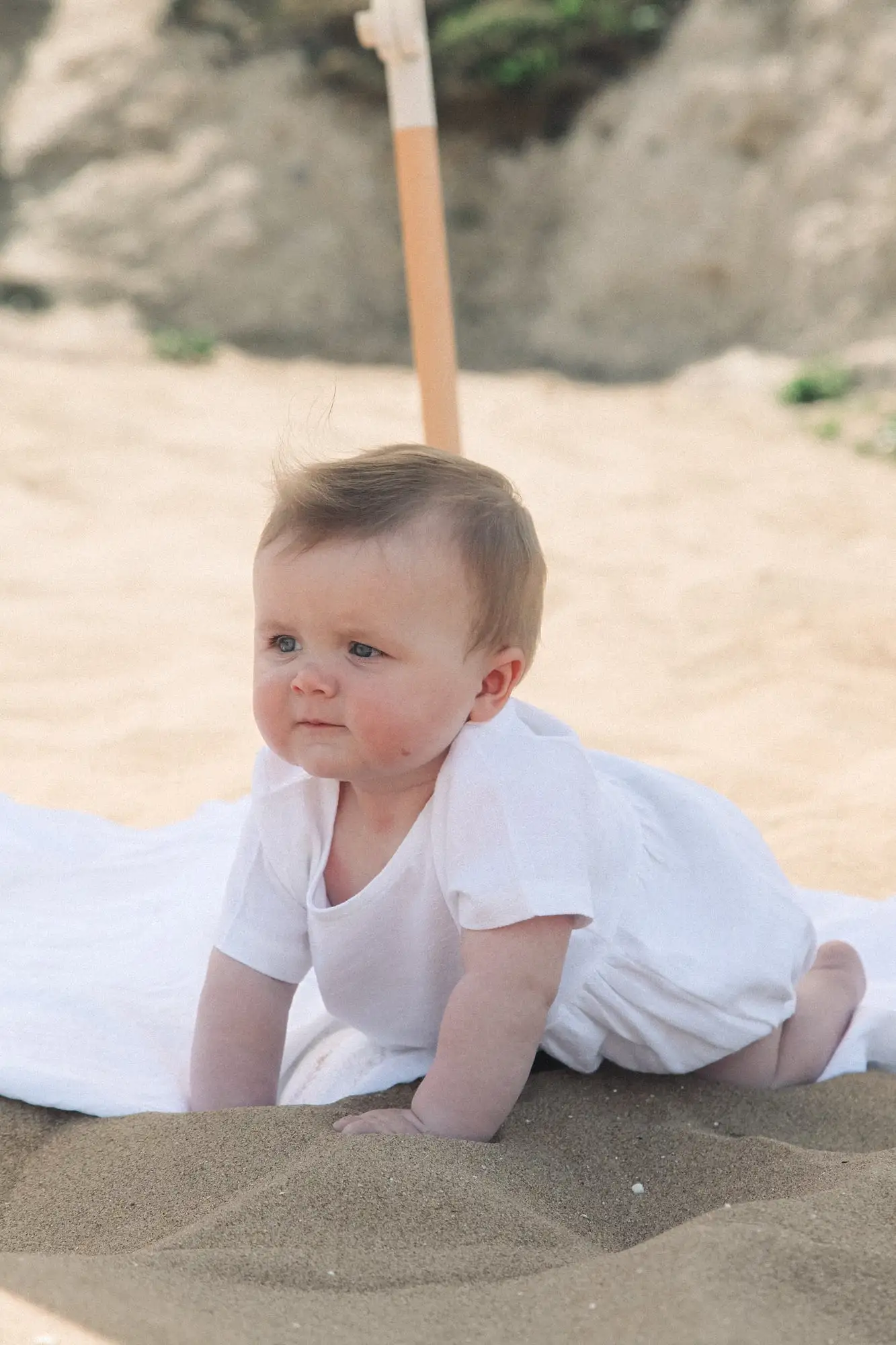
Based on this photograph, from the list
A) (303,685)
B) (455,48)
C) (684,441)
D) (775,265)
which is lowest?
(684,441)

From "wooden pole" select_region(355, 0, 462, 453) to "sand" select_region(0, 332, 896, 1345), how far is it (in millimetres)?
284

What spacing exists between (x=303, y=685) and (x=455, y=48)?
7678 mm

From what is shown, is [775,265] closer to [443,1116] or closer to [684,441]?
[684,441]

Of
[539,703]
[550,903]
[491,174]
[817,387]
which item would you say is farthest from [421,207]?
[491,174]

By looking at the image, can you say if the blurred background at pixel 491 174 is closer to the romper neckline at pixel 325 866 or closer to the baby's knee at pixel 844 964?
the baby's knee at pixel 844 964

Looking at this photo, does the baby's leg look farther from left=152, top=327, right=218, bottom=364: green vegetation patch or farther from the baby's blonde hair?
left=152, top=327, right=218, bottom=364: green vegetation patch

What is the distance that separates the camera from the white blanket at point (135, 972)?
1.95 m

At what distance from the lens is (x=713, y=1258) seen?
3.96 feet

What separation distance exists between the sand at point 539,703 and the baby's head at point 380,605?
185mm

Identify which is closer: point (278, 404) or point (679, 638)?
point (679, 638)

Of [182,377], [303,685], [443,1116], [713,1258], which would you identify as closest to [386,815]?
[303,685]

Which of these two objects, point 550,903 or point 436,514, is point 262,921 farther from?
point 436,514

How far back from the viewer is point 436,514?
1665 mm

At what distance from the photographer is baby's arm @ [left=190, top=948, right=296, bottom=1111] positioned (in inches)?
75.5
